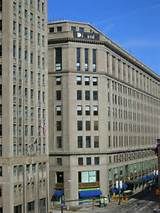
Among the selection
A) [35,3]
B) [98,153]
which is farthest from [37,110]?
[98,153]

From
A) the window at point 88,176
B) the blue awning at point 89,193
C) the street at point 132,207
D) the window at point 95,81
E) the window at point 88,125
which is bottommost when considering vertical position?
the street at point 132,207

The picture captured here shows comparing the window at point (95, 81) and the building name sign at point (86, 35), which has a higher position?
the building name sign at point (86, 35)

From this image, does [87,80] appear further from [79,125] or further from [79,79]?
[79,125]

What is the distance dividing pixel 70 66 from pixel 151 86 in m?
73.5

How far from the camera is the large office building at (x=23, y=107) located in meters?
96.1

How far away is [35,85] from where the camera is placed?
10712 cm

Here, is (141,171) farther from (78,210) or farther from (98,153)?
(78,210)

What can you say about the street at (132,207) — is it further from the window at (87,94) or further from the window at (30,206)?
the window at (87,94)

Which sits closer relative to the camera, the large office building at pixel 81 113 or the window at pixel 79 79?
the large office building at pixel 81 113

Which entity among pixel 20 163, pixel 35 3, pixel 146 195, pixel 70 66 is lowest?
pixel 146 195

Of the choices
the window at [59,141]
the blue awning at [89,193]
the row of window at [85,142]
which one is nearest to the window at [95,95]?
the row of window at [85,142]

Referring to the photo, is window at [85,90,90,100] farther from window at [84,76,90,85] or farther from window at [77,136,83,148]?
window at [77,136,83,148]

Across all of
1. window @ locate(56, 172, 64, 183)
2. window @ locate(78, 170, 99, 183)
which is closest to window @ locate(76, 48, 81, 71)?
window @ locate(78, 170, 99, 183)

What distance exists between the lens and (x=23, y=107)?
101 metres
